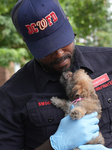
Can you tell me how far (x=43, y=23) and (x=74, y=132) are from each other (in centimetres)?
155

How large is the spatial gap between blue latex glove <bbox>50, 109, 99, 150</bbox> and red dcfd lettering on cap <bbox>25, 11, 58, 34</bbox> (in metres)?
1.26

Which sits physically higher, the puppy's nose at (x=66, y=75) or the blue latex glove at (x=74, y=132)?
the puppy's nose at (x=66, y=75)

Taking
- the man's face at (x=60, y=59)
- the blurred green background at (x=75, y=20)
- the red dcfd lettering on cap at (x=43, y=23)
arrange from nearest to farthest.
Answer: the red dcfd lettering on cap at (x=43, y=23)
the man's face at (x=60, y=59)
the blurred green background at (x=75, y=20)

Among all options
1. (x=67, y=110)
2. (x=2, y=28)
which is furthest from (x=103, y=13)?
(x=67, y=110)

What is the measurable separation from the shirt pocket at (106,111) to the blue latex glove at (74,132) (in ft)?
0.62

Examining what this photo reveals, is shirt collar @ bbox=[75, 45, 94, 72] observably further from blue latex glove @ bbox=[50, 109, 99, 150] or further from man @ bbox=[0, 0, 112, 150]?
blue latex glove @ bbox=[50, 109, 99, 150]

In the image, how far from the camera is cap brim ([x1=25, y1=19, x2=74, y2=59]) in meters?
2.77

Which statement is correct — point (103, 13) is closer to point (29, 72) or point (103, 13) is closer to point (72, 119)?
point (29, 72)

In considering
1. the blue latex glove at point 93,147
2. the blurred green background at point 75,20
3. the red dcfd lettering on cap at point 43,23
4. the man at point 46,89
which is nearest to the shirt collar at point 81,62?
the man at point 46,89

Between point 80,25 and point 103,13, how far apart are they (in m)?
0.91

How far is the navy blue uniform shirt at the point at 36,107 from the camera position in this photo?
2.91 meters

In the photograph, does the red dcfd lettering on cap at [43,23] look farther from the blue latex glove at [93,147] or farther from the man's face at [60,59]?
the blue latex glove at [93,147]

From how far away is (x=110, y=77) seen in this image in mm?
3068

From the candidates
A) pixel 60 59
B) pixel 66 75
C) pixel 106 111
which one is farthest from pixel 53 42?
pixel 106 111
